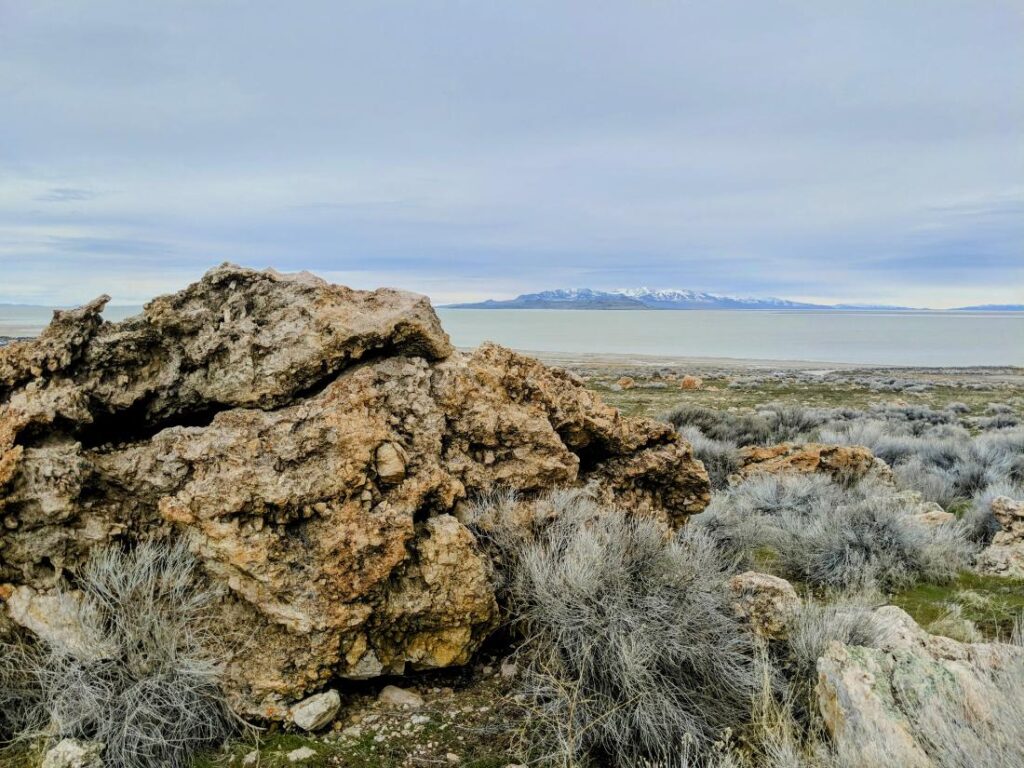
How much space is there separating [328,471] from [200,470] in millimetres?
786

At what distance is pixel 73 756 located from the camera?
10.5 feet

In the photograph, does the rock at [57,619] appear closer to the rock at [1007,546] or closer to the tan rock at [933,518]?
the rock at [1007,546]

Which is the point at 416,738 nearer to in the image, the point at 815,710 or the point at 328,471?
the point at 328,471

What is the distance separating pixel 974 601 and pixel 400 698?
484 centimetres

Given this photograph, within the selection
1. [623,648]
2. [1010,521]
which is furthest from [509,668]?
[1010,521]

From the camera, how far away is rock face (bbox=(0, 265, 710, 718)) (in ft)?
12.4

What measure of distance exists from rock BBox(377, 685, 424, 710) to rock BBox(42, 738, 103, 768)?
4.53 feet

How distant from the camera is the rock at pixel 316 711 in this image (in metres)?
3.57

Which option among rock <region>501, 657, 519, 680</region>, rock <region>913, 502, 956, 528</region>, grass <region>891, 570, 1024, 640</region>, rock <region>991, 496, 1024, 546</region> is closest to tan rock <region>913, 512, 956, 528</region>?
rock <region>913, 502, 956, 528</region>

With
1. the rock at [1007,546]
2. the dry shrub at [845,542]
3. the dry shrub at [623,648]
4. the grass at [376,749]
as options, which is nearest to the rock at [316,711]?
the grass at [376,749]

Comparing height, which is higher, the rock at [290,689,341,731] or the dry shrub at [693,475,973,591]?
the dry shrub at [693,475,973,591]

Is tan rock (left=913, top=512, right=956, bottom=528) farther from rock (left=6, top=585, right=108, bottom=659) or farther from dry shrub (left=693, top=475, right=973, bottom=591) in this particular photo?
rock (left=6, top=585, right=108, bottom=659)

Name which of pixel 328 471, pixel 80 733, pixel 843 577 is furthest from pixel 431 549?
pixel 843 577

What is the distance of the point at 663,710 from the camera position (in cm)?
351
